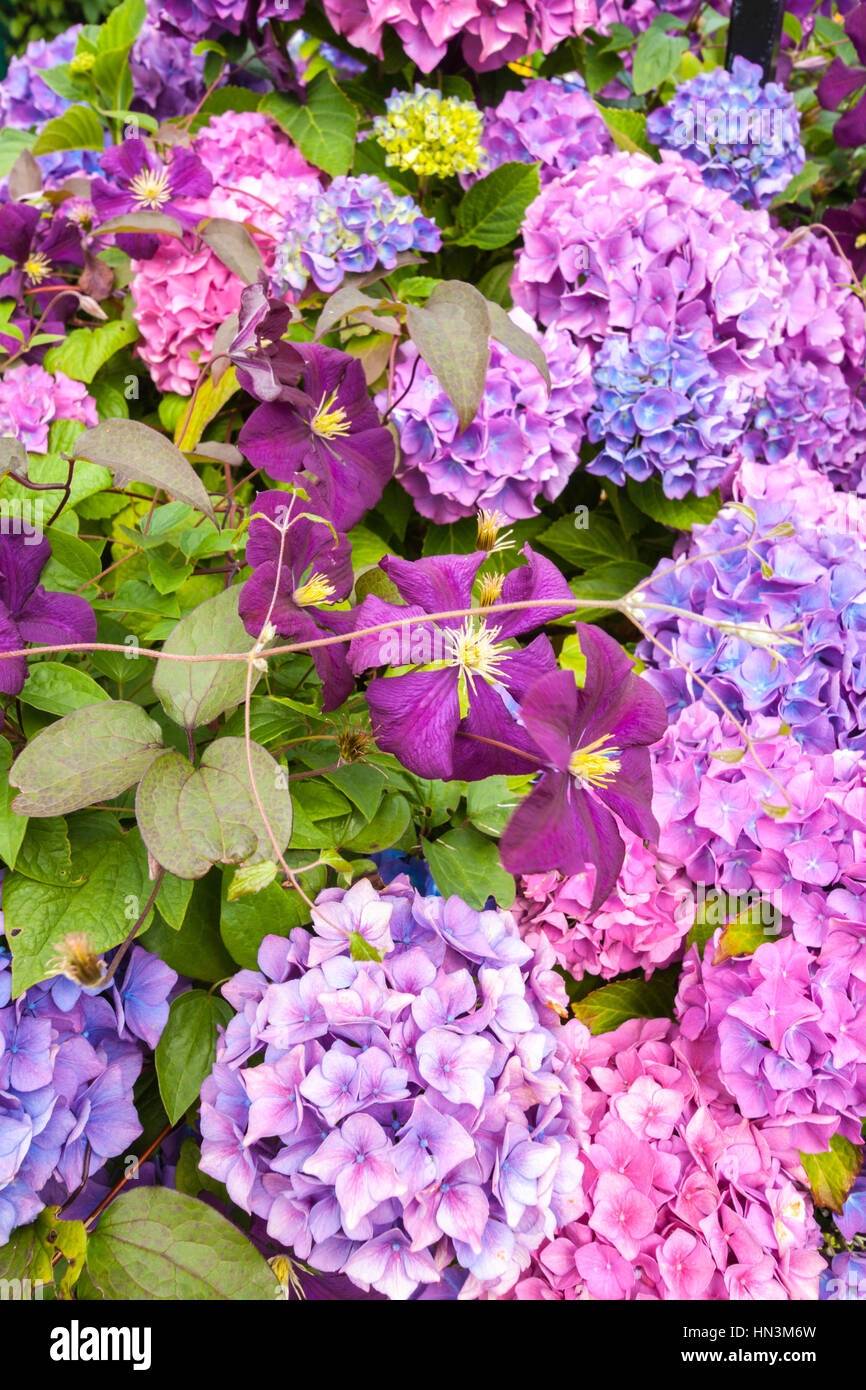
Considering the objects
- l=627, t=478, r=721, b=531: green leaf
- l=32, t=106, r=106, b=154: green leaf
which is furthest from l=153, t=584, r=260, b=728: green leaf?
l=32, t=106, r=106, b=154: green leaf

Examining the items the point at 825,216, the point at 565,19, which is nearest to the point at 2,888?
the point at 565,19

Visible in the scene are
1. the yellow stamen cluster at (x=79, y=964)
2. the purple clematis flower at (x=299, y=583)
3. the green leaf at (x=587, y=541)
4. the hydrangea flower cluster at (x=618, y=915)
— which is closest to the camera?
the yellow stamen cluster at (x=79, y=964)

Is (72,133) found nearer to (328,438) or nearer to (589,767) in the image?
(328,438)

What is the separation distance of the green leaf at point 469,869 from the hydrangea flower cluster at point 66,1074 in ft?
0.71

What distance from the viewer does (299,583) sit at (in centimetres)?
68

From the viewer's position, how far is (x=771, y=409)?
1169mm

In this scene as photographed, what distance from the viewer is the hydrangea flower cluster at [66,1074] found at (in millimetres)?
649

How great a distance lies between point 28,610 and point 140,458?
0.13 m

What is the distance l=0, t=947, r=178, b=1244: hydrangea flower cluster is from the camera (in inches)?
25.6

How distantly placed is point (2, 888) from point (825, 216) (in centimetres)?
131

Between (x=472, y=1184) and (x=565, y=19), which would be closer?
(x=472, y=1184)

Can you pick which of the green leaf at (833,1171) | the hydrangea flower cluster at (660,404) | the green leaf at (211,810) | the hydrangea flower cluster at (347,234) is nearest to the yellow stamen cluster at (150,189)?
the hydrangea flower cluster at (347,234)

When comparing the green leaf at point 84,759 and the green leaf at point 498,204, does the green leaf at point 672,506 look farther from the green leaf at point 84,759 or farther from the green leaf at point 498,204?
the green leaf at point 84,759

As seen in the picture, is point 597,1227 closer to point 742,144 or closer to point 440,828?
point 440,828
